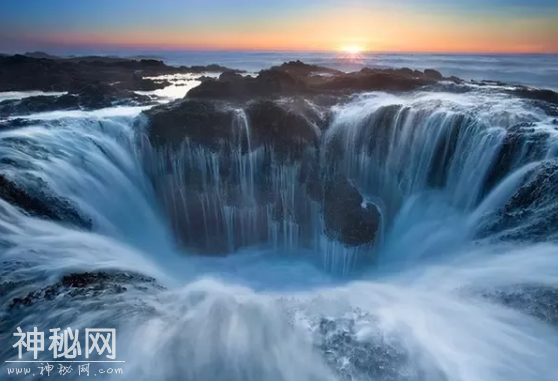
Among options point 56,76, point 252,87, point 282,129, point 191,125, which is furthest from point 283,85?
point 56,76

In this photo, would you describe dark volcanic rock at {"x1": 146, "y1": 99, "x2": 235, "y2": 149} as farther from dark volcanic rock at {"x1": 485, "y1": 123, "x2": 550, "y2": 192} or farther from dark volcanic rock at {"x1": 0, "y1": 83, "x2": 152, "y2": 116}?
dark volcanic rock at {"x1": 485, "y1": 123, "x2": 550, "y2": 192}

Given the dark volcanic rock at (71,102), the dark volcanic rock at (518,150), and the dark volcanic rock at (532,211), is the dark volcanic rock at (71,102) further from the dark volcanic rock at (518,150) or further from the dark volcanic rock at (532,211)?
the dark volcanic rock at (532,211)

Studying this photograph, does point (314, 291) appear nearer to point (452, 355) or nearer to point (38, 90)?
point (452, 355)

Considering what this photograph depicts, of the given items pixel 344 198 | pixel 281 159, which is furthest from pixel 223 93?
pixel 344 198

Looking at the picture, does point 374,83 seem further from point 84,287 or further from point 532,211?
point 84,287

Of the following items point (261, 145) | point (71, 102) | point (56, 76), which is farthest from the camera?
point (56, 76)

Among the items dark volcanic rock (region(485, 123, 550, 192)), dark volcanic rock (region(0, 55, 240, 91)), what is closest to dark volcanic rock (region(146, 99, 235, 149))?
dark volcanic rock (region(485, 123, 550, 192))
